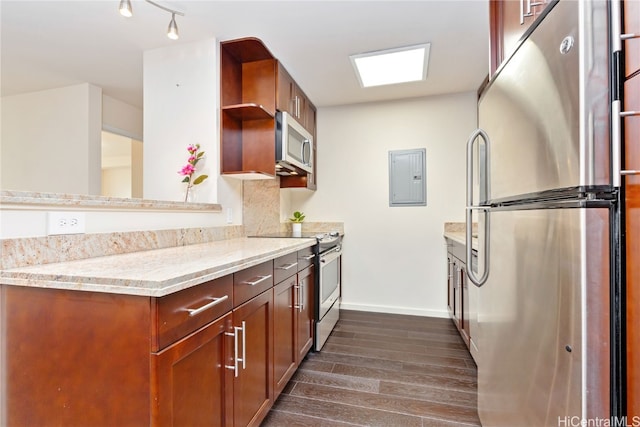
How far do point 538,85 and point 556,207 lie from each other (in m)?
0.38

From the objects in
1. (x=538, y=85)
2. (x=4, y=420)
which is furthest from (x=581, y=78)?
(x=4, y=420)

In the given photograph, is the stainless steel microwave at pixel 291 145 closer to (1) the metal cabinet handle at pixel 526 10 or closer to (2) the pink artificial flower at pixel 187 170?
(2) the pink artificial flower at pixel 187 170

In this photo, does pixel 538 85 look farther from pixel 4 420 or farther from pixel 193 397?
pixel 4 420

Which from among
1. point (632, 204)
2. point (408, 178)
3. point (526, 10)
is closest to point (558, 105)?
point (632, 204)

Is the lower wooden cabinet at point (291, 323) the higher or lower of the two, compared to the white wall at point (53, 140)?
lower

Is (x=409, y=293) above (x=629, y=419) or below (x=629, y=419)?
below

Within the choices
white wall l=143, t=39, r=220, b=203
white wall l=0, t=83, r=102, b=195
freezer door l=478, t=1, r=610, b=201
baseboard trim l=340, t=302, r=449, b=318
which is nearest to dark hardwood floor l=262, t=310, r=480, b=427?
baseboard trim l=340, t=302, r=449, b=318

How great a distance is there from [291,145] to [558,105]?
6.26 ft

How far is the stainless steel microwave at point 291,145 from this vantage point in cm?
226

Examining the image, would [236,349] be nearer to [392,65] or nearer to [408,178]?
[392,65]

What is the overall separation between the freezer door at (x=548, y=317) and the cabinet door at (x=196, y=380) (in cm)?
107

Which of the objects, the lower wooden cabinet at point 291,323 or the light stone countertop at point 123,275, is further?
the lower wooden cabinet at point 291,323

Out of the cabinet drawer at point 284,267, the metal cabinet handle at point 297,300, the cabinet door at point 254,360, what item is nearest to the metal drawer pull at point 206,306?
the cabinet door at point 254,360

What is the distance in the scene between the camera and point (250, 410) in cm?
128
